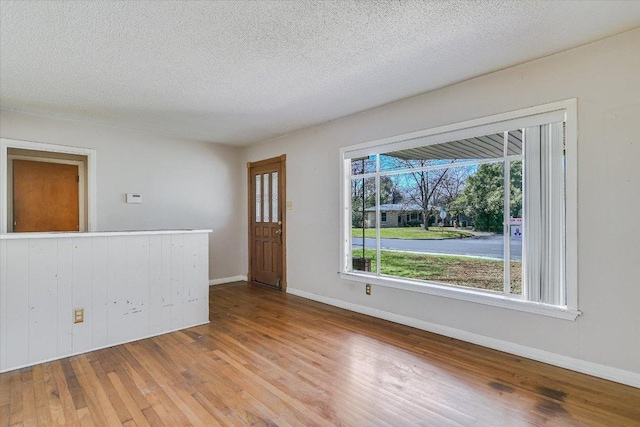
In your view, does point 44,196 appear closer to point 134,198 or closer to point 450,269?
point 134,198

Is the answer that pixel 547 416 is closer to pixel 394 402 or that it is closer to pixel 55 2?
pixel 394 402

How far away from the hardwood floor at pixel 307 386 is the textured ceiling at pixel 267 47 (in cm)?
256

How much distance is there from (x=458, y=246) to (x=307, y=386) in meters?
2.34

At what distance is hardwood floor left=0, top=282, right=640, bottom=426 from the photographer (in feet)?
6.45

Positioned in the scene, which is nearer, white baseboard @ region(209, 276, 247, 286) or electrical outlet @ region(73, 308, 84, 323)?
electrical outlet @ region(73, 308, 84, 323)

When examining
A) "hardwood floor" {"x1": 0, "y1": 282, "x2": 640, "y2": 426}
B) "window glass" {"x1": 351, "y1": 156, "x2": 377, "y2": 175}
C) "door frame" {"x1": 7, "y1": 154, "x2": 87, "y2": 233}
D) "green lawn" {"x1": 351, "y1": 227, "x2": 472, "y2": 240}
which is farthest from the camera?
"door frame" {"x1": 7, "y1": 154, "x2": 87, "y2": 233}

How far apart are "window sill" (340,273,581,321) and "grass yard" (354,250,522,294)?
0.17 meters

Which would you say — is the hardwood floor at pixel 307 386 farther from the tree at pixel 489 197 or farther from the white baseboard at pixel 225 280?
the white baseboard at pixel 225 280

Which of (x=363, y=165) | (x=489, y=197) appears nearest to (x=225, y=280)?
(x=363, y=165)

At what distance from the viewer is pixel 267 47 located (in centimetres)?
246

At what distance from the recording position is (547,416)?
1.96m

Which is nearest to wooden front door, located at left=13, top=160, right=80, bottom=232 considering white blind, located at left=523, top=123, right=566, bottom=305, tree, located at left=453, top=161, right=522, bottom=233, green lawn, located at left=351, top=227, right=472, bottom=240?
green lawn, located at left=351, top=227, right=472, bottom=240

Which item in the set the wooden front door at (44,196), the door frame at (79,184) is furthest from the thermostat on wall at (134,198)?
the wooden front door at (44,196)

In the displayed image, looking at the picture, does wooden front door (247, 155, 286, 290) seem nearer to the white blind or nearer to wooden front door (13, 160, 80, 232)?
wooden front door (13, 160, 80, 232)
